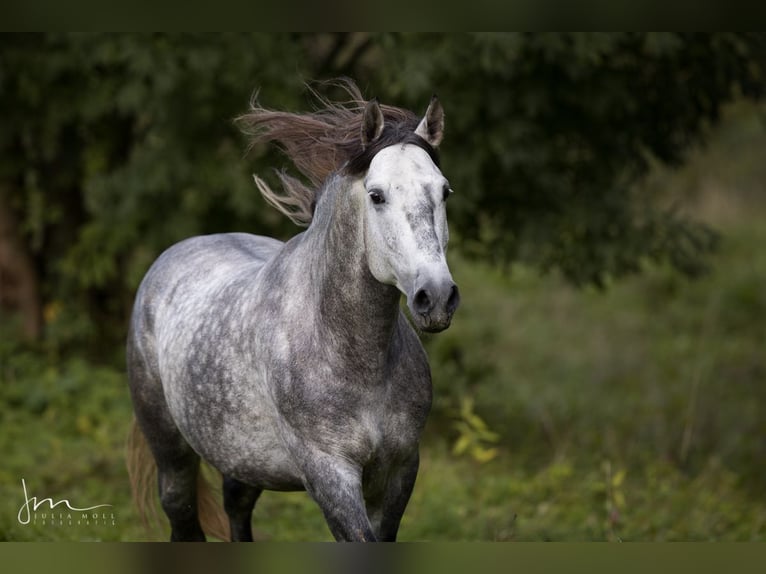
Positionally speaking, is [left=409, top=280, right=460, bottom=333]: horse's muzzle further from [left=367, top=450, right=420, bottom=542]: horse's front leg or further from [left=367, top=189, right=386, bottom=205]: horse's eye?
[left=367, top=450, right=420, bottom=542]: horse's front leg

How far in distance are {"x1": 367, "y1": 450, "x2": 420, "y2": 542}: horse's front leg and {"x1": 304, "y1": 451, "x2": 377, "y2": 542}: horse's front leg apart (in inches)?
10.7

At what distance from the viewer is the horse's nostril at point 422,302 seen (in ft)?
10.5

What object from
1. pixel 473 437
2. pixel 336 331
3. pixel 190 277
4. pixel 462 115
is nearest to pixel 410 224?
pixel 336 331

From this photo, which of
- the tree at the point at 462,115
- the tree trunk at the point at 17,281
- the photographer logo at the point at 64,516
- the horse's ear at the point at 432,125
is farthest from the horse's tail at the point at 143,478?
the tree trunk at the point at 17,281

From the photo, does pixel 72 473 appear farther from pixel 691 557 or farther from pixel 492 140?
pixel 691 557

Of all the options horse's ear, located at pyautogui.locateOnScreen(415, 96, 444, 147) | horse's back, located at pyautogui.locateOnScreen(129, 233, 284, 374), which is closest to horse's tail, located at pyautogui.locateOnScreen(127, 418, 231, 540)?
horse's back, located at pyautogui.locateOnScreen(129, 233, 284, 374)

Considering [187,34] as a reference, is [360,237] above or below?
below

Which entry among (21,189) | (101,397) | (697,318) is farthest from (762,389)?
(21,189)

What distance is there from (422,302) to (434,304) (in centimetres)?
5

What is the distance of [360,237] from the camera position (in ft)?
12.1

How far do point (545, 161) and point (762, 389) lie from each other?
442cm

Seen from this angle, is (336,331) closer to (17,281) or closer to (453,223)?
(453,223)

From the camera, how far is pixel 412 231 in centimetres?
337

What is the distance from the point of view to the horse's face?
127 inches
